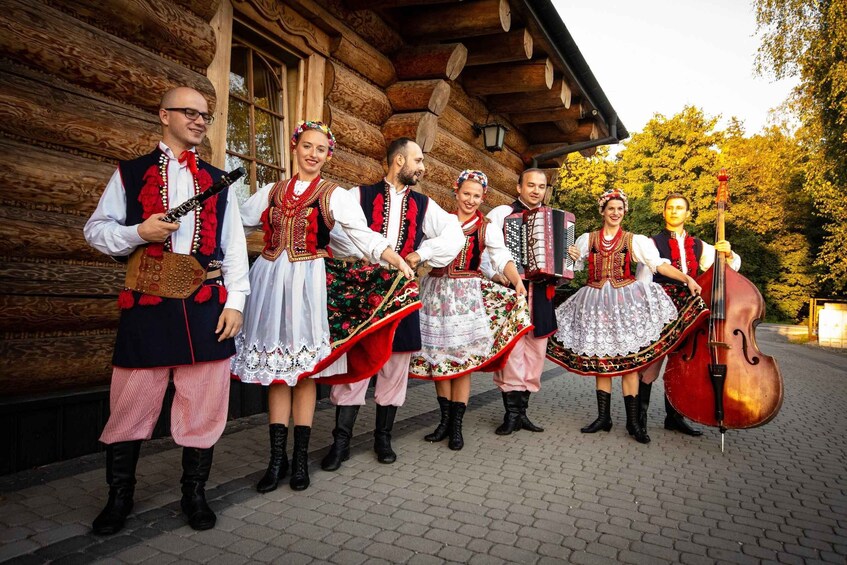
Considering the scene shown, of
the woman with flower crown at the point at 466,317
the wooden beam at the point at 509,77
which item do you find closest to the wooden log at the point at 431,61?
the wooden beam at the point at 509,77

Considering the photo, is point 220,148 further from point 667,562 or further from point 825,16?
point 825,16

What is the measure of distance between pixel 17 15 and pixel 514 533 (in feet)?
12.1

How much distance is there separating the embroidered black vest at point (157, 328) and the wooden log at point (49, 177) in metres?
1.03

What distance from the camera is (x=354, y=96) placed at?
5723mm

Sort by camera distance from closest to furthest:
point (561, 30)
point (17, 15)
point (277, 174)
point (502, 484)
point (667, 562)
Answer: point (667, 562)
point (17, 15)
point (502, 484)
point (277, 174)
point (561, 30)

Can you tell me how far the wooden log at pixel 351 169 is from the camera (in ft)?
18.1

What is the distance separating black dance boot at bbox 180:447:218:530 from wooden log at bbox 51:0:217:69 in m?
2.65

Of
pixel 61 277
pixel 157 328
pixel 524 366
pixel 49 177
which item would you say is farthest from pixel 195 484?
pixel 524 366

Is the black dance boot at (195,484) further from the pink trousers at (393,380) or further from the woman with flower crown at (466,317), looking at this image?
the woman with flower crown at (466,317)

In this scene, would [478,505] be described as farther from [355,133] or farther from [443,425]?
[355,133]

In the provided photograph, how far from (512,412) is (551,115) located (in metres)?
5.67

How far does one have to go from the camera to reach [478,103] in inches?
324

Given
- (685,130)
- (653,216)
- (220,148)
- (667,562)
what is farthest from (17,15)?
(685,130)

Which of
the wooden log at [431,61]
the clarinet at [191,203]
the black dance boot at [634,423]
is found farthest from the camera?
the wooden log at [431,61]
